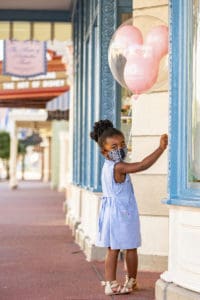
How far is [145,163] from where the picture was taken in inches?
215

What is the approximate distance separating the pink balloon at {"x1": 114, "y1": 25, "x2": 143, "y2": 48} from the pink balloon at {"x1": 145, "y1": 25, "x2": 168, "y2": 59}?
12cm

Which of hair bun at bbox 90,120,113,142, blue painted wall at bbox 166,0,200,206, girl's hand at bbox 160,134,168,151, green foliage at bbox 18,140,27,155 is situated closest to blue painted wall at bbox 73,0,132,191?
hair bun at bbox 90,120,113,142

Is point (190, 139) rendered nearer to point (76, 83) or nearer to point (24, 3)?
point (76, 83)

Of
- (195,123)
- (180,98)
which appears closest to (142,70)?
(180,98)

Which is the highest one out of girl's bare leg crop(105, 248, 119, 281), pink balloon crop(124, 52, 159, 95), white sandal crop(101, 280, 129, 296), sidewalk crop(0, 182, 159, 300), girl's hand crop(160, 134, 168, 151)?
pink balloon crop(124, 52, 159, 95)

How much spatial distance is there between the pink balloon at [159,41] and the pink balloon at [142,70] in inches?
2.8

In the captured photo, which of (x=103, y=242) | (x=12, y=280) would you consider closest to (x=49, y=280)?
(x=12, y=280)

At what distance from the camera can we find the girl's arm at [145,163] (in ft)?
17.6

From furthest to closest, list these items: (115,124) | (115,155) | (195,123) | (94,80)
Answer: (94,80) → (115,124) → (115,155) → (195,123)

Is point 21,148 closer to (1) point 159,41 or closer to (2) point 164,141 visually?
(1) point 159,41

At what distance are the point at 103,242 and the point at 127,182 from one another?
54 cm

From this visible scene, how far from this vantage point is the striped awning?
1352 cm

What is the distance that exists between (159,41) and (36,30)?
27.6 ft

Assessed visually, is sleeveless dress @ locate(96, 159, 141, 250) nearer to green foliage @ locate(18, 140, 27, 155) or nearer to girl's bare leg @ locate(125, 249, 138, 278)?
girl's bare leg @ locate(125, 249, 138, 278)
